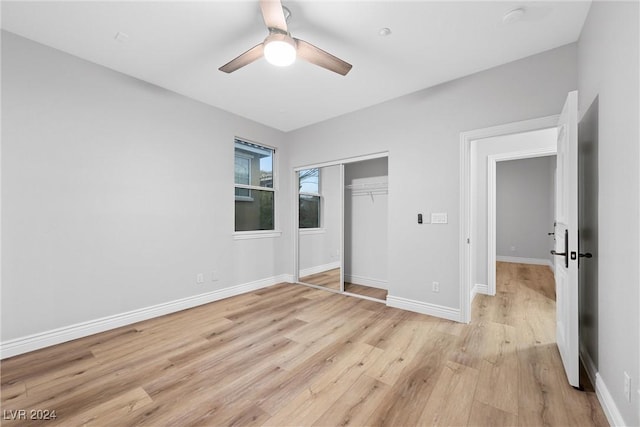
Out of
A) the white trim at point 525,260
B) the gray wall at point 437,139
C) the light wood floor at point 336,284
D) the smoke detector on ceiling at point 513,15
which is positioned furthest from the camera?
the white trim at point 525,260

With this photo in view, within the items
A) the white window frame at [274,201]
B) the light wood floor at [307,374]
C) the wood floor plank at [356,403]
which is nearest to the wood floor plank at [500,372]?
the light wood floor at [307,374]

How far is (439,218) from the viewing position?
3.06 m

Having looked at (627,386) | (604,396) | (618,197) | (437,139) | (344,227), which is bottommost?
(604,396)

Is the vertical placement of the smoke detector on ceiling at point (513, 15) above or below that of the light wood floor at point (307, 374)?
above

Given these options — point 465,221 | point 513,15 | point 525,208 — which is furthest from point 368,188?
point 525,208

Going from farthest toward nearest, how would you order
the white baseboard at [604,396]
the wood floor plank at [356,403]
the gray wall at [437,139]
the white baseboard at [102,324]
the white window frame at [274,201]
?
the white window frame at [274,201] < the gray wall at [437,139] < the white baseboard at [102,324] < the wood floor plank at [356,403] < the white baseboard at [604,396]

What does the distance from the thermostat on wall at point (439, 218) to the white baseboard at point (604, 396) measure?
1554 millimetres

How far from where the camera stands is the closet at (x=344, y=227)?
4.10 meters

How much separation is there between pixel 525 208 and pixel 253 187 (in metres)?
6.77

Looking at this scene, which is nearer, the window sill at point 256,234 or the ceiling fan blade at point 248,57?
the ceiling fan blade at point 248,57

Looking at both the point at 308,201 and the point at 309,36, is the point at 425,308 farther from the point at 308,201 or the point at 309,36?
the point at 309,36

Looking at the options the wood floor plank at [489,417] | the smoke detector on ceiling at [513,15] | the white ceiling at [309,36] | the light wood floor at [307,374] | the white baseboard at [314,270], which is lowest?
the light wood floor at [307,374]

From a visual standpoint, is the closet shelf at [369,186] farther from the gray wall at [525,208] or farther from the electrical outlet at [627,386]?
the gray wall at [525,208]

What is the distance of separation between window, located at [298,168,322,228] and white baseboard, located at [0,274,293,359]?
1494 mm
